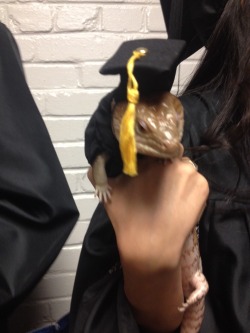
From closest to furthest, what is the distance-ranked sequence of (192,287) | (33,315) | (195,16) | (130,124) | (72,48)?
1. (130,124)
2. (192,287)
3. (195,16)
4. (72,48)
5. (33,315)

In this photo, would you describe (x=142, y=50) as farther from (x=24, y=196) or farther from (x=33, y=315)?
(x=33, y=315)

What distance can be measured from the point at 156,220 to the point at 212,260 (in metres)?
0.17

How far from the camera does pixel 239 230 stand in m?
0.56

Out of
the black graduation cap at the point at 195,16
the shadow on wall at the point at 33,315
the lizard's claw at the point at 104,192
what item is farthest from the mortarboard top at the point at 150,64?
the shadow on wall at the point at 33,315

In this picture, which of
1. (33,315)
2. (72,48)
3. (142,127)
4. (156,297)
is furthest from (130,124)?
(33,315)

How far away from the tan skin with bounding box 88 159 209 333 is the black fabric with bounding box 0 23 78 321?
251 mm

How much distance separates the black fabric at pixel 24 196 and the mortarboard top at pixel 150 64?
331 millimetres

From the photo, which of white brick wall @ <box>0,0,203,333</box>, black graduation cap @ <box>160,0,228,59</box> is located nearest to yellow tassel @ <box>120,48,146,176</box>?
black graduation cap @ <box>160,0,228,59</box>

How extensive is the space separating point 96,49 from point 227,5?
0.55 metres

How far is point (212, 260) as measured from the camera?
21.8 inches

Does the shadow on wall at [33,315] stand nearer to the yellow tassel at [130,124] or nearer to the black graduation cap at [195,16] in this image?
the black graduation cap at [195,16]

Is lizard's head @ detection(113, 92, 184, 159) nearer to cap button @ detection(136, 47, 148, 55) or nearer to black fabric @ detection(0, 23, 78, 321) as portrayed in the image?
cap button @ detection(136, 47, 148, 55)

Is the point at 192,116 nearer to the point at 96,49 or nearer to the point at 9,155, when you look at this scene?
the point at 9,155

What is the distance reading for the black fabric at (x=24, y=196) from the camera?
2.13 ft
